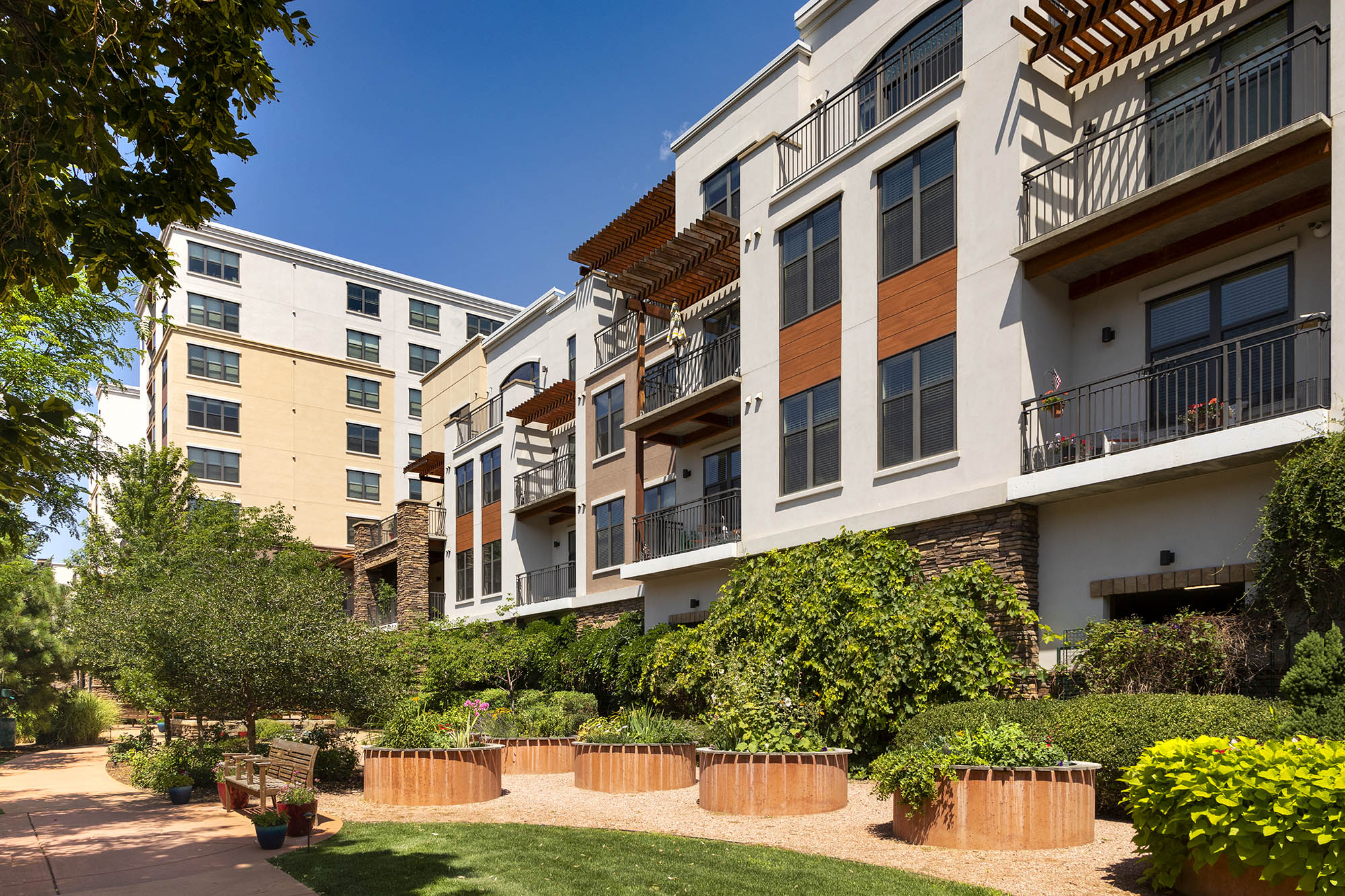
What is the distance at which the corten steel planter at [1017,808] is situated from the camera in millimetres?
9734

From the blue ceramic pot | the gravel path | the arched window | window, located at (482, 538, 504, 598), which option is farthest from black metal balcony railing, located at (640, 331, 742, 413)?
the blue ceramic pot

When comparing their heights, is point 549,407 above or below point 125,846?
above

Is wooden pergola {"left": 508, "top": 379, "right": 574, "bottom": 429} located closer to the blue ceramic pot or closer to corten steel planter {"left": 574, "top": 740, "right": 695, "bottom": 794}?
corten steel planter {"left": 574, "top": 740, "right": 695, "bottom": 794}

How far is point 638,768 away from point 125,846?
6.87 metres

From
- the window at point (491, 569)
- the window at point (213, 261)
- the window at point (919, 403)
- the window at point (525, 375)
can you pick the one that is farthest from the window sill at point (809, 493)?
the window at point (213, 261)

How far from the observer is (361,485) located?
55.7 meters

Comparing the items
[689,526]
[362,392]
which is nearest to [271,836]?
[689,526]

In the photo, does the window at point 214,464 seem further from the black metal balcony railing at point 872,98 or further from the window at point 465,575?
the black metal balcony railing at point 872,98

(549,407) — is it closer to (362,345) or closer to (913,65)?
(913,65)

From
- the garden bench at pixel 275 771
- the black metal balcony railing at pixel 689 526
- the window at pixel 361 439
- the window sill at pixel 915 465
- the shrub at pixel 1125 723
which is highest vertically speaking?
the window at pixel 361 439

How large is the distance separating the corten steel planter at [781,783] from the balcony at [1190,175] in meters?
8.22

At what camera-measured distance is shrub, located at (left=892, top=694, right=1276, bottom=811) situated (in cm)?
1056

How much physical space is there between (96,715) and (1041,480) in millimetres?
29933

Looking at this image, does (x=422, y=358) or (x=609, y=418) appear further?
(x=422, y=358)
